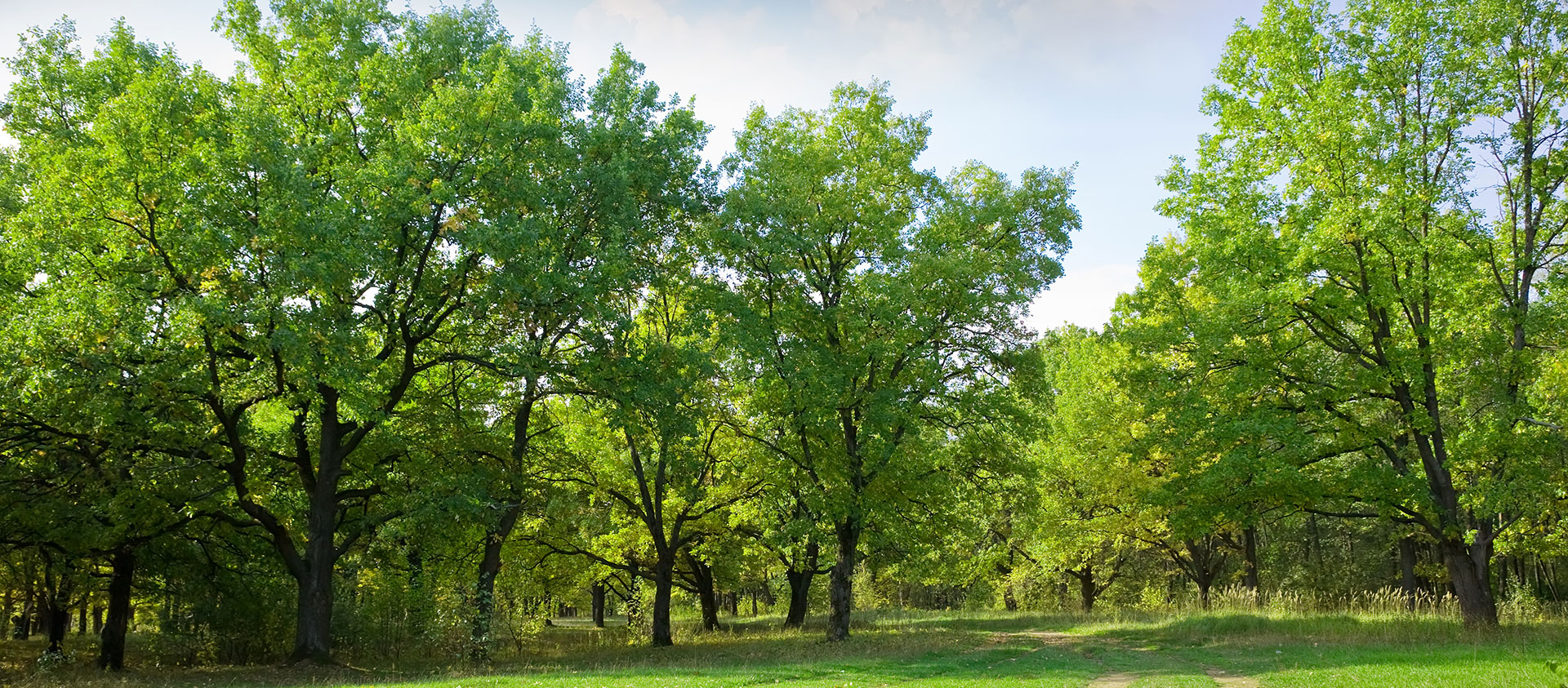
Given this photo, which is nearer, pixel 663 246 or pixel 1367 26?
pixel 1367 26

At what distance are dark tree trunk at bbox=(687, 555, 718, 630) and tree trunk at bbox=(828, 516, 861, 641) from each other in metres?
9.18

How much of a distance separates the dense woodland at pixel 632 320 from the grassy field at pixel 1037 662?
1.74m

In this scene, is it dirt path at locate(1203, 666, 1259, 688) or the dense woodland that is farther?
the dense woodland

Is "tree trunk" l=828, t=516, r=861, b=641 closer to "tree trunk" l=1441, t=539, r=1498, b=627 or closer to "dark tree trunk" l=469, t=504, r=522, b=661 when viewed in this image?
"dark tree trunk" l=469, t=504, r=522, b=661

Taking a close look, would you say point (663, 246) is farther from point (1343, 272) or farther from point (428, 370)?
point (1343, 272)

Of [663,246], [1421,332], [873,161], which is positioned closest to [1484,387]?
[1421,332]

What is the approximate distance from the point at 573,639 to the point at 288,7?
19.9m

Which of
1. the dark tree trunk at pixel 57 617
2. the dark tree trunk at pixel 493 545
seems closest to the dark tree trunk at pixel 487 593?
the dark tree trunk at pixel 493 545

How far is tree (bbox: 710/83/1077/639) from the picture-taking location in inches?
827

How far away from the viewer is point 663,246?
75.5 feet

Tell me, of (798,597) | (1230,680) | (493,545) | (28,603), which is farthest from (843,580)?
(28,603)

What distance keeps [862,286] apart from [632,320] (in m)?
6.01

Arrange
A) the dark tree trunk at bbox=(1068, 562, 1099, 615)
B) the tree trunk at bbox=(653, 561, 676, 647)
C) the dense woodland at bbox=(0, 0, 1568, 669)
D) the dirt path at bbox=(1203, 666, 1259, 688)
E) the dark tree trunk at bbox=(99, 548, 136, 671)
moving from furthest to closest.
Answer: the dark tree trunk at bbox=(1068, 562, 1099, 615), the tree trunk at bbox=(653, 561, 676, 647), the dark tree trunk at bbox=(99, 548, 136, 671), the dense woodland at bbox=(0, 0, 1568, 669), the dirt path at bbox=(1203, 666, 1259, 688)

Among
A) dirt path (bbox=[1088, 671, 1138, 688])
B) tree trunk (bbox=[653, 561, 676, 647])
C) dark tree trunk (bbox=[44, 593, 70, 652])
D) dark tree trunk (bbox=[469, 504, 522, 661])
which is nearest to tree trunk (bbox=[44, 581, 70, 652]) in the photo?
dark tree trunk (bbox=[44, 593, 70, 652])
